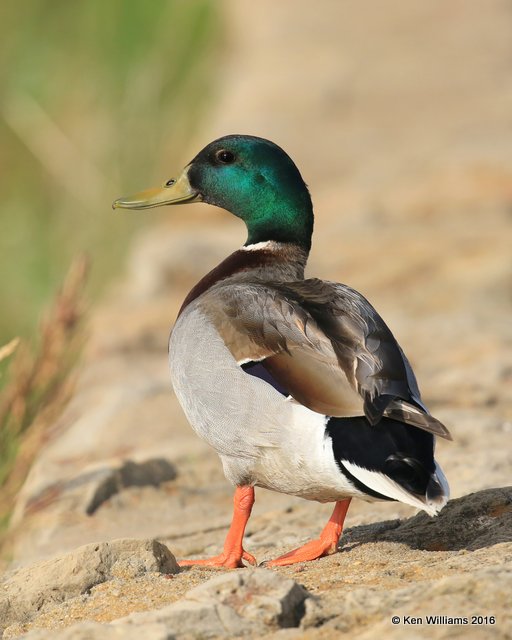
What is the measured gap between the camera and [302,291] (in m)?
3.94

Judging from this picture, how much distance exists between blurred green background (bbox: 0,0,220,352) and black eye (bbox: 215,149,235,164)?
9229 mm

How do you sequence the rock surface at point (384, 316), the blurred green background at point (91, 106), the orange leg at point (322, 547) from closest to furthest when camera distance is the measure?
the rock surface at point (384, 316), the orange leg at point (322, 547), the blurred green background at point (91, 106)

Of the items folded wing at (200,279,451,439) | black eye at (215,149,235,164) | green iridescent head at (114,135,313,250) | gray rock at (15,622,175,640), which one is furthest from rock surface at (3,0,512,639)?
black eye at (215,149,235,164)

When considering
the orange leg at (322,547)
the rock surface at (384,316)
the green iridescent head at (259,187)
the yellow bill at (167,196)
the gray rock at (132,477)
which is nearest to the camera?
the rock surface at (384,316)

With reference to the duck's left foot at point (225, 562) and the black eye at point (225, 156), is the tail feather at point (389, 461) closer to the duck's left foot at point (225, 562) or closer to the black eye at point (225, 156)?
the duck's left foot at point (225, 562)

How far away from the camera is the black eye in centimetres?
458

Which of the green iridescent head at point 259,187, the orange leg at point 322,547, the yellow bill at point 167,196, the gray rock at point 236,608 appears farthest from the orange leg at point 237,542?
the yellow bill at point 167,196

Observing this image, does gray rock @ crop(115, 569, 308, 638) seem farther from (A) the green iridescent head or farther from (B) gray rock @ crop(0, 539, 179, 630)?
(A) the green iridescent head

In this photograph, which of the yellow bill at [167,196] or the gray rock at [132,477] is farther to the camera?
the gray rock at [132,477]

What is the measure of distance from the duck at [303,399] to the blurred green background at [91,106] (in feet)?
32.7

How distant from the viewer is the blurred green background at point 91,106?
47.1 feet

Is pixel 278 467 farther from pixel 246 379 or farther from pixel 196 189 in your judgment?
pixel 196 189

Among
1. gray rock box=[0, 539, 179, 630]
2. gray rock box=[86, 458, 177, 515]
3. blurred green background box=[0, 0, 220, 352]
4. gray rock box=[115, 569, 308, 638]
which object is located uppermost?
blurred green background box=[0, 0, 220, 352]

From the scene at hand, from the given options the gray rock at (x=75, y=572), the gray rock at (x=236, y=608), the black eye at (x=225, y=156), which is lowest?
the gray rock at (x=75, y=572)
